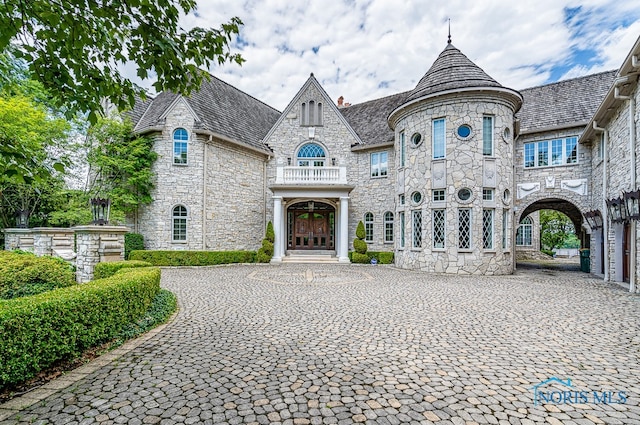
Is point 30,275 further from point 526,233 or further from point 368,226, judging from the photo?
point 526,233

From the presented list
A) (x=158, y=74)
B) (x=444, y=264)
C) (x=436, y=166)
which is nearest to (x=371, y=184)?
(x=436, y=166)

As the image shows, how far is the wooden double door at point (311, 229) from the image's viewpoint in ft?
64.6

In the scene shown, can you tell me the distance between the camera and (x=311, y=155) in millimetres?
18828

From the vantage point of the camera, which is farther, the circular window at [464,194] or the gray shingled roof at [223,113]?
the gray shingled roof at [223,113]

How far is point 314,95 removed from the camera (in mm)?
18688

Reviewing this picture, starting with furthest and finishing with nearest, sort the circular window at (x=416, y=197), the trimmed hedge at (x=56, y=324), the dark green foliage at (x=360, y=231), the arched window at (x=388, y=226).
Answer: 1. the arched window at (x=388, y=226)
2. the dark green foliage at (x=360, y=231)
3. the circular window at (x=416, y=197)
4. the trimmed hedge at (x=56, y=324)

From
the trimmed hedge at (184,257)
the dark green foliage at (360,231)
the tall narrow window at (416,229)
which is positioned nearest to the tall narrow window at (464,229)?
the tall narrow window at (416,229)

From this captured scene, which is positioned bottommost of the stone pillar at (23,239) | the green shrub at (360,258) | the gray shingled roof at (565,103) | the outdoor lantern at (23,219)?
the green shrub at (360,258)

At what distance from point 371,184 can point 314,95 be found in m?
6.30

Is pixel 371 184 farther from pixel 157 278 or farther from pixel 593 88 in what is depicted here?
pixel 157 278

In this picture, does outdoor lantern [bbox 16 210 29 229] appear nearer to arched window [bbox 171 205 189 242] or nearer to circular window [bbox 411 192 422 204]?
arched window [bbox 171 205 189 242]

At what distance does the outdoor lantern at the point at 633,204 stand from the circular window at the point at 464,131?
548 cm

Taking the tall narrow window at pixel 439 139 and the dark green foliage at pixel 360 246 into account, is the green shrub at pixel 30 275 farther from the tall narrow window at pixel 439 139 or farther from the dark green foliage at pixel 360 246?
the tall narrow window at pixel 439 139

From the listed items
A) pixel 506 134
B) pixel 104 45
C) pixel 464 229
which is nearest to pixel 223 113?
pixel 464 229
